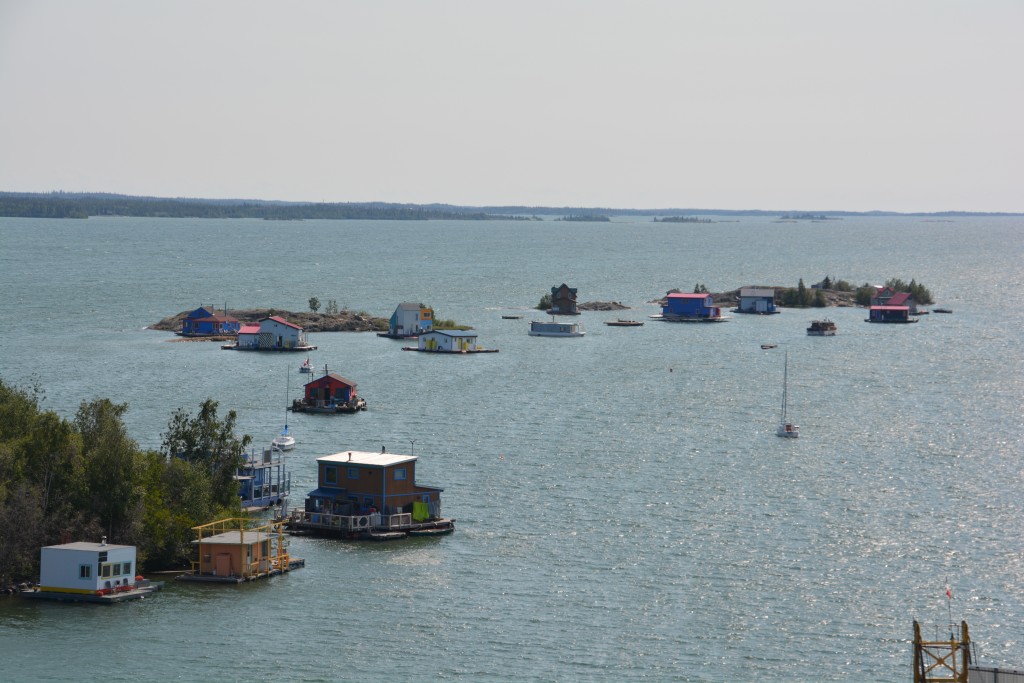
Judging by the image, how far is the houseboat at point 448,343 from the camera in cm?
11837

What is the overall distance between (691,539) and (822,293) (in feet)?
410

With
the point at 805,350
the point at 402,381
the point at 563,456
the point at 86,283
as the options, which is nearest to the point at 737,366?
the point at 805,350

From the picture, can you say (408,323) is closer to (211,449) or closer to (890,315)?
(890,315)

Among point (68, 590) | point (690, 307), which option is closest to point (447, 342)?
point (690, 307)

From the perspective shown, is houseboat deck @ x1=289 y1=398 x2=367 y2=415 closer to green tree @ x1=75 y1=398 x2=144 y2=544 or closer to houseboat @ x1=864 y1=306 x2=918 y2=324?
green tree @ x1=75 y1=398 x2=144 y2=544

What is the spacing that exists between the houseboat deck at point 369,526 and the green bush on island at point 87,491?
3.70 meters

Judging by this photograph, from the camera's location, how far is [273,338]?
391ft

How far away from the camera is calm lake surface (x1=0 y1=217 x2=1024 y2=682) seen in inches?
1618

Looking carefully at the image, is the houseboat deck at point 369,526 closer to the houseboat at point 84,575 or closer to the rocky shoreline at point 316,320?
the houseboat at point 84,575

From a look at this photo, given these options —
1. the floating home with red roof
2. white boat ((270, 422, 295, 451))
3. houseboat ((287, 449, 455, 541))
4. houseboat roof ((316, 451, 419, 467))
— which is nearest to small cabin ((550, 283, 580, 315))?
the floating home with red roof

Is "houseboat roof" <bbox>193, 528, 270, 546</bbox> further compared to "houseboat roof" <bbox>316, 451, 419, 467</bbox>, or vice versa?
"houseboat roof" <bbox>316, 451, 419, 467</bbox>

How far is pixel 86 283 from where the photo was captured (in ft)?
615

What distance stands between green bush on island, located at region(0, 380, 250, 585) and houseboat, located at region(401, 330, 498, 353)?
66.4 metres

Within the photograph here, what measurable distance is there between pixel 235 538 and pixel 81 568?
5519 millimetres
